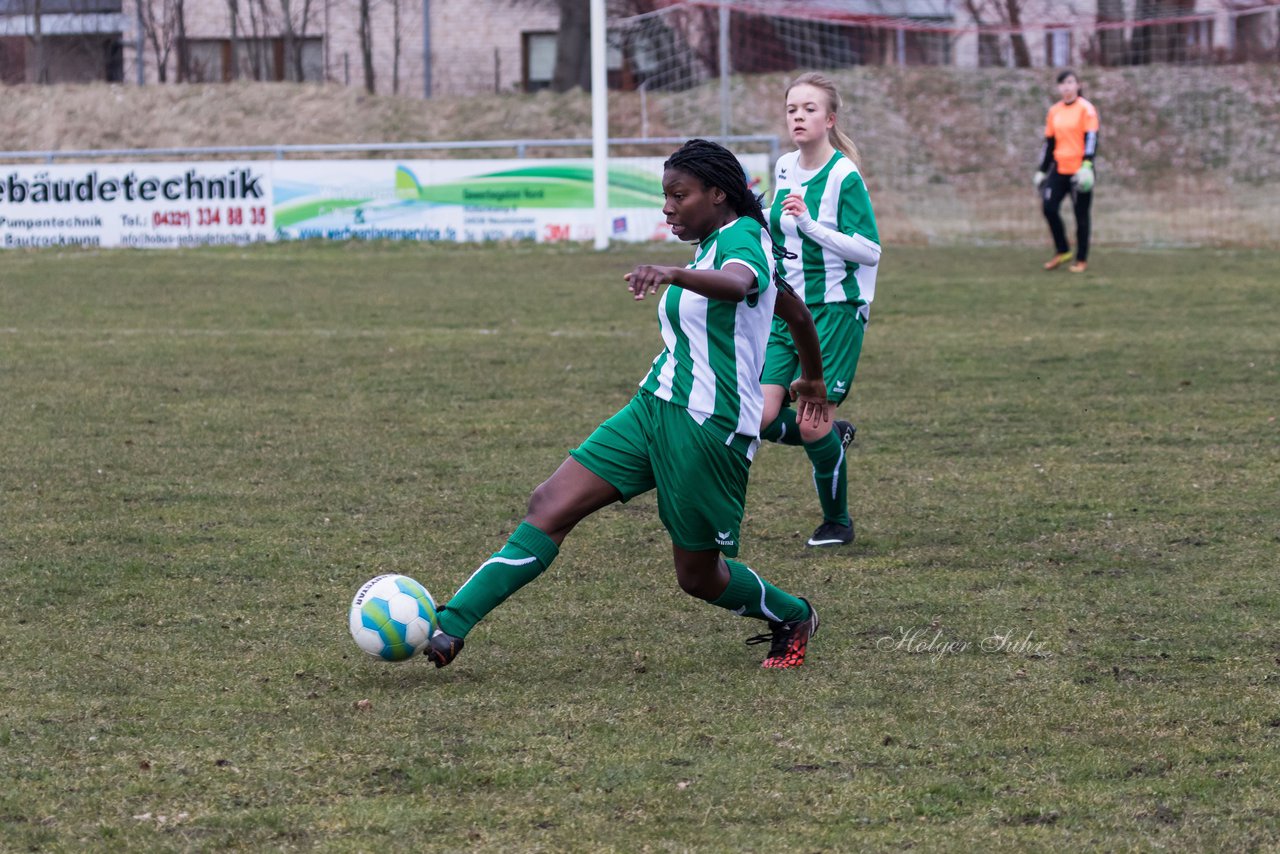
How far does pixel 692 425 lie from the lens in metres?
4.50

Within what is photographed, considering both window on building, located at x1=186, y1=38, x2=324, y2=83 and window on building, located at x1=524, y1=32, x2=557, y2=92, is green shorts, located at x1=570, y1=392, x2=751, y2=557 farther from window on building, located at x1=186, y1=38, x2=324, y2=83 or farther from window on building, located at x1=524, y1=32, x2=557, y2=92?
window on building, located at x1=524, y1=32, x2=557, y2=92

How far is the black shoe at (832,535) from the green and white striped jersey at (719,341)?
6.32 ft

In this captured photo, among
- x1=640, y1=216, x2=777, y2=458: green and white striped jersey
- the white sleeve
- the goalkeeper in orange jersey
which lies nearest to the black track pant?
the goalkeeper in orange jersey

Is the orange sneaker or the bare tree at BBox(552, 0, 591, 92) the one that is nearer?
the orange sneaker

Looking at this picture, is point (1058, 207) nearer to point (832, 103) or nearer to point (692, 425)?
point (832, 103)

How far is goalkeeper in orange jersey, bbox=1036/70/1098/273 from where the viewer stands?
17156 mm

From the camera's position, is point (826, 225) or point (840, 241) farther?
point (826, 225)

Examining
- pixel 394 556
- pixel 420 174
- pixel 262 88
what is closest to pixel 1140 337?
pixel 394 556

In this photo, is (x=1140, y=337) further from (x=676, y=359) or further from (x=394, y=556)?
(x=676, y=359)

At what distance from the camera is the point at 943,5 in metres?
28.4

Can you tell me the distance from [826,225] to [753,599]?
214 cm

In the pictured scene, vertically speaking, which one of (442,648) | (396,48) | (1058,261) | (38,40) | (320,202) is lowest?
(442,648)

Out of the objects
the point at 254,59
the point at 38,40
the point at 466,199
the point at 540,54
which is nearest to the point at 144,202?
the point at 466,199

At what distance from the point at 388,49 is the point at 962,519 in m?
34.9
